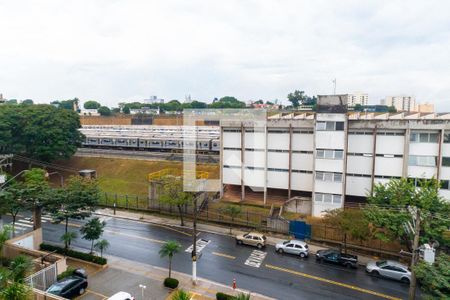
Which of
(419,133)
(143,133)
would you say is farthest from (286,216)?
(143,133)

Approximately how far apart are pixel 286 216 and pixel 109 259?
1993 centimetres

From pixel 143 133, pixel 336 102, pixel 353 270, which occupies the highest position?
pixel 336 102

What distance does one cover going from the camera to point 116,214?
127ft

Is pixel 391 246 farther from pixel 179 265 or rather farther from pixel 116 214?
pixel 116 214

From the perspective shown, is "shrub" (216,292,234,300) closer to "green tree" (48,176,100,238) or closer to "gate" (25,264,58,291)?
"gate" (25,264,58,291)

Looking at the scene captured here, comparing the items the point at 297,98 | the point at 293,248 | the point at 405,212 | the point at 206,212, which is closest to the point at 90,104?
the point at 297,98

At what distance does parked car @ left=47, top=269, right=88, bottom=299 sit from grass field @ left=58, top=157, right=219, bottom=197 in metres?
23.2

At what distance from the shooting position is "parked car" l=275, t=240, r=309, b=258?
1114 inches

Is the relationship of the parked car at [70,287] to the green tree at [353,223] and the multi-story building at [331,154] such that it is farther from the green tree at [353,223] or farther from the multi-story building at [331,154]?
the multi-story building at [331,154]

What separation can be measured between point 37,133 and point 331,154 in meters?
44.3

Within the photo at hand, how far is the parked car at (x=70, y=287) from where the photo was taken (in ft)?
66.1

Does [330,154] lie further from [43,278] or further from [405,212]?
[43,278]

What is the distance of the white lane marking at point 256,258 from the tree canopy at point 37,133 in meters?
37.7

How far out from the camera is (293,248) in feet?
93.6
